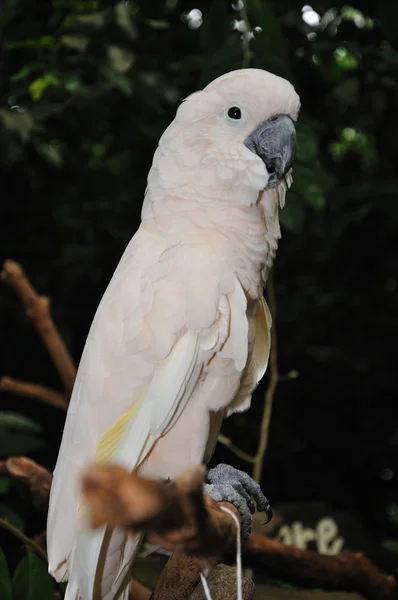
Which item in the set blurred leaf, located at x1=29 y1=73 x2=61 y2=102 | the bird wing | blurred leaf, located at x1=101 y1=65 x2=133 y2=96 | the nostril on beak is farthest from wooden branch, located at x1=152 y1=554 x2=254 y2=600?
blurred leaf, located at x1=29 y1=73 x2=61 y2=102

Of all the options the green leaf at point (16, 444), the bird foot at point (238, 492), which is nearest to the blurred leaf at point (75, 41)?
the green leaf at point (16, 444)

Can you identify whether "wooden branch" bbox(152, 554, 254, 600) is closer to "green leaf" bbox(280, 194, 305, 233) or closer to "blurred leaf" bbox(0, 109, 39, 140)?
"green leaf" bbox(280, 194, 305, 233)

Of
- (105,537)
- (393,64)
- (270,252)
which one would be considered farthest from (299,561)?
(393,64)

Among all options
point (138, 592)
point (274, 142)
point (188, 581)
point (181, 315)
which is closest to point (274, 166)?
point (274, 142)

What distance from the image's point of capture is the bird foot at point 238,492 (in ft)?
2.98

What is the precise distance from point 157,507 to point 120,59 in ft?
4.13

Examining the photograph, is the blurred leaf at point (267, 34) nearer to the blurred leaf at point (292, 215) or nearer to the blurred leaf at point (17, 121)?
the blurred leaf at point (292, 215)

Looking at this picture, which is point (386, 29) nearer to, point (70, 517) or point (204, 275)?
point (204, 275)

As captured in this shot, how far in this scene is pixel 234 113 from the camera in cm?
98

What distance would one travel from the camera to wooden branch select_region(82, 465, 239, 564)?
47 centimetres

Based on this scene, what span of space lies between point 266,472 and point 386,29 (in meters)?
1.45

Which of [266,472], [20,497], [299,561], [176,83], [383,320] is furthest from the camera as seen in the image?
[266,472]

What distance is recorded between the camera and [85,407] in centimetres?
96

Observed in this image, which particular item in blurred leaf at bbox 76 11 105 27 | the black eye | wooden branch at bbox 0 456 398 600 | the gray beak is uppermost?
blurred leaf at bbox 76 11 105 27
